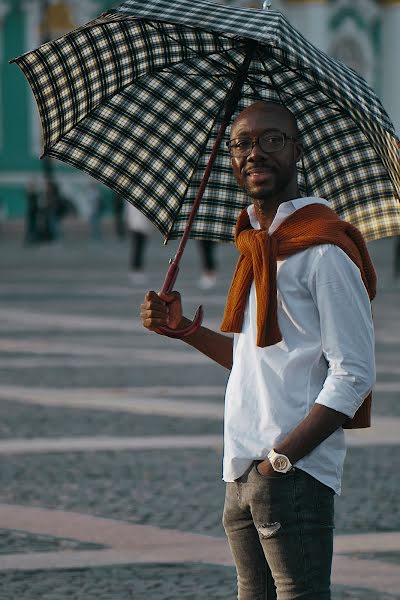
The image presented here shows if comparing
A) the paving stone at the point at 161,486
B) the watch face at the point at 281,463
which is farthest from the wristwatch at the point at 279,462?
the paving stone at the point at 161,486

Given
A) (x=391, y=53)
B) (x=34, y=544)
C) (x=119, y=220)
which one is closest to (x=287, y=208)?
(x=34, y=544)

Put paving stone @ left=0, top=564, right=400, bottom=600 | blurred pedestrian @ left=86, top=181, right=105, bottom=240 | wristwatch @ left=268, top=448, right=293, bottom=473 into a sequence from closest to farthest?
wristwatch @ left=268, top=448, right=293, bottom=473
paving stone @ left=0, top=564, right=400, bottom=600
blurred pedestrian @ left=86, top=181, right=105, bottom=240

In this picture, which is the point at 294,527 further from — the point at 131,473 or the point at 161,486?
the point at 131,473

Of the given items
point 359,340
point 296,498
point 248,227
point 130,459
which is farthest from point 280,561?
point 130,459

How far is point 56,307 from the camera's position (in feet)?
49.0

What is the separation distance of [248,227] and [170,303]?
0.29 meters

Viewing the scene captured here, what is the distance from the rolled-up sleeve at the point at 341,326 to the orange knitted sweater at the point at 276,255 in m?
0.05

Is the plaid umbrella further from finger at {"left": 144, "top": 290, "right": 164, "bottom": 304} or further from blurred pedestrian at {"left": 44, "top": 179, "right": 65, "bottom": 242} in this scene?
blurred pedestrian at {"left": 44, "top": 179, "right": 65, "bottom": 242}

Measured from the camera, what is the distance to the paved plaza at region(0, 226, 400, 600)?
16.0ft

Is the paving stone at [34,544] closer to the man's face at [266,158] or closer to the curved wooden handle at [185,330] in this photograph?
the curved wooden handle at [185,330]

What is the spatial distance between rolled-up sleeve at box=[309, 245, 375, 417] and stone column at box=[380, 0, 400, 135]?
46150 mm

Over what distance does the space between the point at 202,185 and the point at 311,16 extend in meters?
44.6

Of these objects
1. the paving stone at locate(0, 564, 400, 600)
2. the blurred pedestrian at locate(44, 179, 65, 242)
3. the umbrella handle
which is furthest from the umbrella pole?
the blurred pedestrian at locate(44, 179, 65, 242)

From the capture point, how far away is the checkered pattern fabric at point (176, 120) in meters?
3.68
